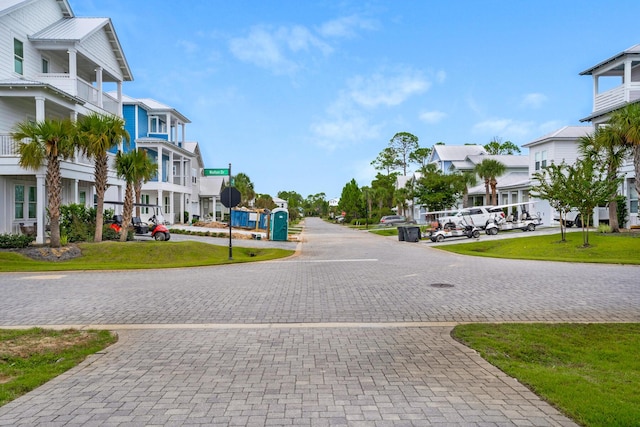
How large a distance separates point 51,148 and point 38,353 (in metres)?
14.2

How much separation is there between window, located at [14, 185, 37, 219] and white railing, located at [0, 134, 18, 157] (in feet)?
8.01

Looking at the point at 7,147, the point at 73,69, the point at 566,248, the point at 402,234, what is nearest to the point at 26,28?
the point at 73,69

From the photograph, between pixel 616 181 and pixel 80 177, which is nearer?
pixel 616 181

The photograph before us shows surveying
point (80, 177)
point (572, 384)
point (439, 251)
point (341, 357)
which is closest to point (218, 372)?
point (341, 357)

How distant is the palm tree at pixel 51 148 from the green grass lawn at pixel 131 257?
4.93ft

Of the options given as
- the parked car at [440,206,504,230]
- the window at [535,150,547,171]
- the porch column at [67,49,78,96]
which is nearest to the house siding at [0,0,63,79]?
the porch column at [67,49,78,96]

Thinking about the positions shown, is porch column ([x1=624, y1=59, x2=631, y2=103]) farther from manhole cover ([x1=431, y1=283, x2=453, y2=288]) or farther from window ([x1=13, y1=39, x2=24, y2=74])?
window ([x1=13, y1=39, x2=24, y2=74])

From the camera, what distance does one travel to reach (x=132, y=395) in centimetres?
480

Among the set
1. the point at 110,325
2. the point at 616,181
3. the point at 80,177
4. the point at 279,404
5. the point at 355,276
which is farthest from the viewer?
the point at 80,177

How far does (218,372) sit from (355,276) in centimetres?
890

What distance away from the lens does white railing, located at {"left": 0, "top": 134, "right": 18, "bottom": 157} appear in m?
20.4

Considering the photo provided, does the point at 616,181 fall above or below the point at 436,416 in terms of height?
above

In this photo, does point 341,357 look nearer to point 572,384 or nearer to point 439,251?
point 572,384

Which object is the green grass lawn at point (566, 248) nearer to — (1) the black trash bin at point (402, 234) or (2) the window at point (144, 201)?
(1) the black trash bin at point (402, 234)
